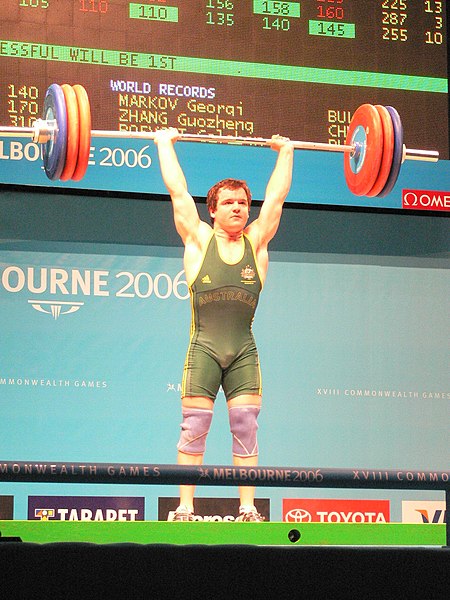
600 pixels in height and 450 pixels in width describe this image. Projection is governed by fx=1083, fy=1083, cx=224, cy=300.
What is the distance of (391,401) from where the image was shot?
625 cm

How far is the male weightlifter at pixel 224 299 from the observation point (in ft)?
18.8

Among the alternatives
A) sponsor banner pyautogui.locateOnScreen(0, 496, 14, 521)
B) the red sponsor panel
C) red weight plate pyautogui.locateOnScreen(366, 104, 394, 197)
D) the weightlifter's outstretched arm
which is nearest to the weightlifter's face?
the weightlifter's outstretched arm

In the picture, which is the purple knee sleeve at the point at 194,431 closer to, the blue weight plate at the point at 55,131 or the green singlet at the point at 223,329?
the green singlet at the point at 223,329

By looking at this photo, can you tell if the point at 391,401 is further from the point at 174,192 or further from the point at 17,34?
the point at 17,34

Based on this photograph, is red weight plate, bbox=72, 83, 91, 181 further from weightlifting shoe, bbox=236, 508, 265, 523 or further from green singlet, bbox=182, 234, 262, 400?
weightlifting shoe, bbox=236, 508, 265, 523

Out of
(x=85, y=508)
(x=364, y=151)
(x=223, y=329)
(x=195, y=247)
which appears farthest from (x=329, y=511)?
(x=364, y=151)

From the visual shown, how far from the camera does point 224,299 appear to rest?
579cm

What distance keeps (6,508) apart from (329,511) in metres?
1.78

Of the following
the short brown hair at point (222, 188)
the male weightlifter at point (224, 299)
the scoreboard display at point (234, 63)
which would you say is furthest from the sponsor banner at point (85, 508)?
the scoreboard display at point (234, 63)

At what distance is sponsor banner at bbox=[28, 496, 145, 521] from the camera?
5812mm

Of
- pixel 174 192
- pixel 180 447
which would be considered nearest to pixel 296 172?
pixel 174 192

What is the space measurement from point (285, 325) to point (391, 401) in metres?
0.75

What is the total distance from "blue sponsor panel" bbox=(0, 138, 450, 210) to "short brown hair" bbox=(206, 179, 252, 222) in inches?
8.6

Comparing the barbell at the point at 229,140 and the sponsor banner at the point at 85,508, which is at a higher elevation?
the barbell at the point at 229,140
